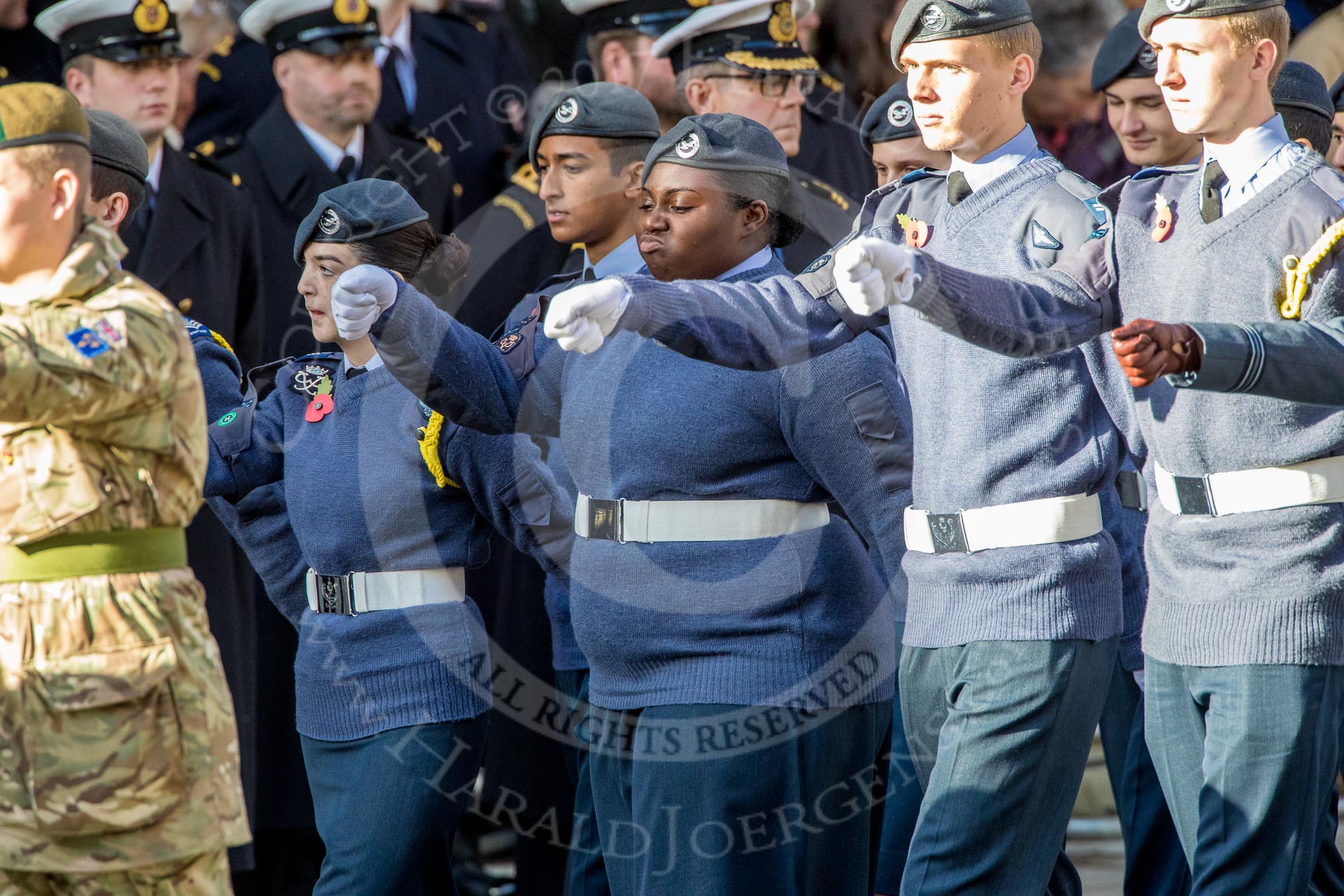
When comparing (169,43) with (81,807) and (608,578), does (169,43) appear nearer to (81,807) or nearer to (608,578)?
(608,578)

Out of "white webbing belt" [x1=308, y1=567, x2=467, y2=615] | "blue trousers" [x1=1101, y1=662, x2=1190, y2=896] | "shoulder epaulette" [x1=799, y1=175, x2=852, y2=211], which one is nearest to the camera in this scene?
"white webbing belt" [x1=308, y1=567, x2=467, y2=615]

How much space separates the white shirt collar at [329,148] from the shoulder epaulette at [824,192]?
131cm

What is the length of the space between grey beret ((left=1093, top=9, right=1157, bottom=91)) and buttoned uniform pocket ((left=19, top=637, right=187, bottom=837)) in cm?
329

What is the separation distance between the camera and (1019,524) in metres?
3.68

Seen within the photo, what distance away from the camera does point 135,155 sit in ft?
15.5

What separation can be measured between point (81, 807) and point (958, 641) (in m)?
1.54

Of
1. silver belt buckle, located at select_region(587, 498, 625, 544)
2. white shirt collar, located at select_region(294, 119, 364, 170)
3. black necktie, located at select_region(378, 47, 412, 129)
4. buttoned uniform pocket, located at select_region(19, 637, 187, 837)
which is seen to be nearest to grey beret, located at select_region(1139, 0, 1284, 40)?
silver belt buckle, located at select_region(587, 498, 625, 544)

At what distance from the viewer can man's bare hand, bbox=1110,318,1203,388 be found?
297cm

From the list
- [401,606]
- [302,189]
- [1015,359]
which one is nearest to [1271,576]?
[1015,359]

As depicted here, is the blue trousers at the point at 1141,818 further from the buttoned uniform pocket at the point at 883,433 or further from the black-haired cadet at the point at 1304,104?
the black-haired cadet at the point at 1304,104

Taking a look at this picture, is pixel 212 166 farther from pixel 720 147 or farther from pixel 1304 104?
pixel 1304 104

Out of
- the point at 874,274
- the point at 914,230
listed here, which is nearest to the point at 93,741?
the point at 874,274

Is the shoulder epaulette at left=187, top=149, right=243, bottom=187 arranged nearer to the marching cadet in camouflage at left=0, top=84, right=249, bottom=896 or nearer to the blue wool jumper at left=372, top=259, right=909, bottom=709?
the blue wool jumper at left=372, top=259, right=909, bottom=709

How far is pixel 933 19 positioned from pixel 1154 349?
3.29 feet
